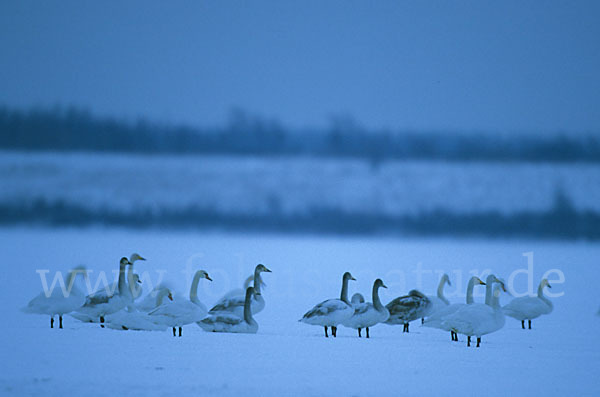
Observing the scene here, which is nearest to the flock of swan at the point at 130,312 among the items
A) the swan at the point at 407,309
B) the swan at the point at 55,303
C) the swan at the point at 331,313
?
the swan at the point at 55,303

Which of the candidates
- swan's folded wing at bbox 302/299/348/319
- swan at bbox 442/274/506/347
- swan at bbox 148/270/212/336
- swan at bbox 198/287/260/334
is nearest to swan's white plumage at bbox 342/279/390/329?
swan's folded wing at bbox 302/299/348/319

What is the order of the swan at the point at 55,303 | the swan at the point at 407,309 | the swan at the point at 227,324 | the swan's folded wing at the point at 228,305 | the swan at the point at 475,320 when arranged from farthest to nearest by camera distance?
the swan's folded wing at the point at 228,305
the swan at the point at 407,309
the swan at the point at 227,324
the swan at the point at 55,303
the swan at the point at 475,320

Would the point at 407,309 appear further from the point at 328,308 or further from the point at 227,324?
the point at 227,324

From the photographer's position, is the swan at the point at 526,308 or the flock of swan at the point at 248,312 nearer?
the flock of swan at the point at 248,312

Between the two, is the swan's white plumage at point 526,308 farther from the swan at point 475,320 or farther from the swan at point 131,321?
the swan at point 131,321

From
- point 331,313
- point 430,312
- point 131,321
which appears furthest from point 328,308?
point 131,321

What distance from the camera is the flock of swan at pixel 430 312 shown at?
8062mm

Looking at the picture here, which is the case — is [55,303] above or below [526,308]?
above

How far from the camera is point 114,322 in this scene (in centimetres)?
852

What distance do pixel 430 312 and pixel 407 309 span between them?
408 mm

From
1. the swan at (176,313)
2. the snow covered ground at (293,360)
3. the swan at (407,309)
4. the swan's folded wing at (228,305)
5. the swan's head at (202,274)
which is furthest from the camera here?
the swan's head at (202,274)

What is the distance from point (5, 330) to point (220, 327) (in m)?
2.45

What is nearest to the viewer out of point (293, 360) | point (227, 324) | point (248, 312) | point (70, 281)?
point (293, 360)

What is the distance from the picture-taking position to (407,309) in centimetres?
938
